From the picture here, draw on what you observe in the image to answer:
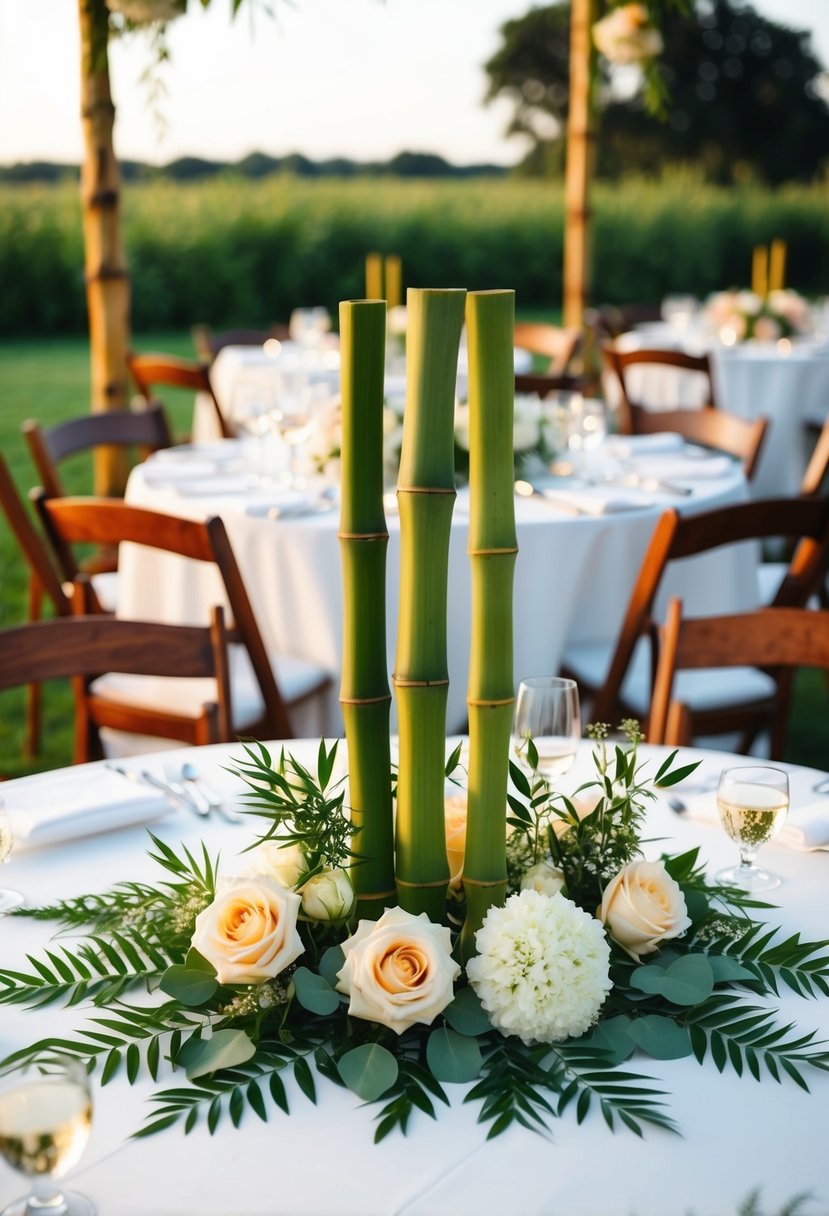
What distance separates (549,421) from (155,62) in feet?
7.51

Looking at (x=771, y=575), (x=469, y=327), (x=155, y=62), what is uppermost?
(x=155, y=62)

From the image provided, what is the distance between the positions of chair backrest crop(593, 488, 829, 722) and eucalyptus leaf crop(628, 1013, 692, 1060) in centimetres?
174

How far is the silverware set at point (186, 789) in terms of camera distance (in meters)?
1.67

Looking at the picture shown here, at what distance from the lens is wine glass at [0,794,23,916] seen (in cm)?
136

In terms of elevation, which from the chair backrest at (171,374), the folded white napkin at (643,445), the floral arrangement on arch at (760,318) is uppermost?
the floral arrangement on arch at (760,318)

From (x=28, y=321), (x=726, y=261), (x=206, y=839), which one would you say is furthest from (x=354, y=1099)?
(x=726, y=261)

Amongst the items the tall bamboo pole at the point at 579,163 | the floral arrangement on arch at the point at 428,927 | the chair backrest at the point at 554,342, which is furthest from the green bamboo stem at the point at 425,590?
the tall bamboo pole at the point at 579,163

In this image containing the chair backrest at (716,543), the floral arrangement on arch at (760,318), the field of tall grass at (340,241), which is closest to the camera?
the chair backrest at (716,543)

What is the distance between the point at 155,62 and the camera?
4.80 meters

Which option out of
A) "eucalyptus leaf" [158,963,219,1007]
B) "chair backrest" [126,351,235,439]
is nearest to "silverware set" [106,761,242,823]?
"eucalyptus leaf" [158,963,219,1007]

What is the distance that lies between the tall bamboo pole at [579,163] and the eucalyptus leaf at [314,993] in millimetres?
6859

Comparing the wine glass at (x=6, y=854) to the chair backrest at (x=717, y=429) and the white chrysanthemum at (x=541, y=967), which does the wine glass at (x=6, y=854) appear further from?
the chair backrest at (x=717, y=429)

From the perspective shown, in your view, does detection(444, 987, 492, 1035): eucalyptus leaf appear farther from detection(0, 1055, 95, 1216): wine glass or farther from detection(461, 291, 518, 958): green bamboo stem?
detection(0, 1055, 95, 1216): wine glass

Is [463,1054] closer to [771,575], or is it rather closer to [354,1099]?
[354,1099]
